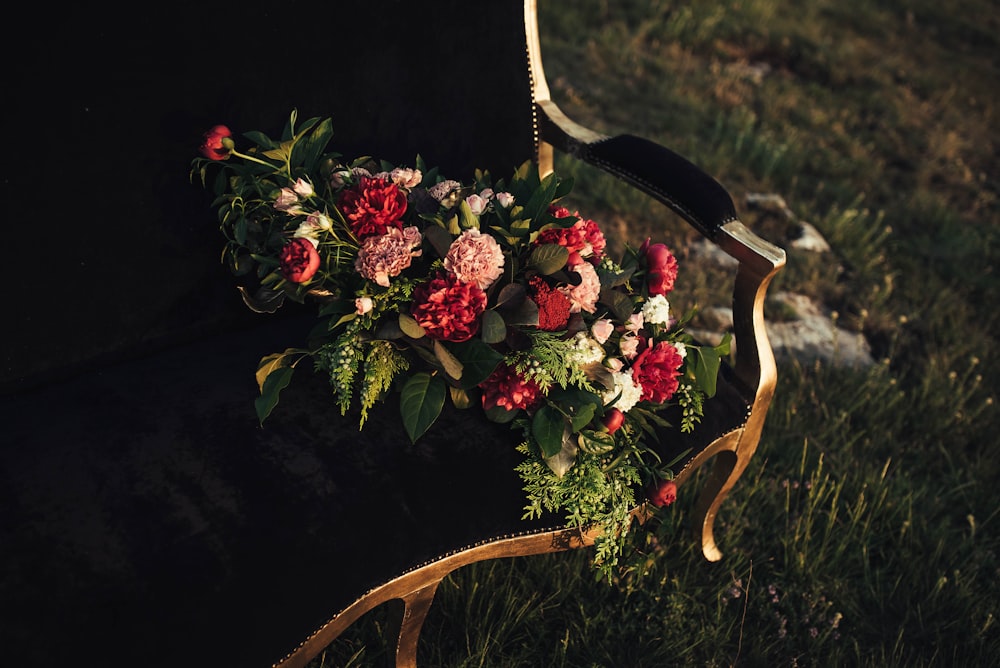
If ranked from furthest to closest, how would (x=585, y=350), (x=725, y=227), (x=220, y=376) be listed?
(x=725, y=227)
(x=220, y=376)
(x=585, y=350)

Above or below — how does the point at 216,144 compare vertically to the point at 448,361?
above

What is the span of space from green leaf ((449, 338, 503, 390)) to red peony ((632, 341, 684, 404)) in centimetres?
31

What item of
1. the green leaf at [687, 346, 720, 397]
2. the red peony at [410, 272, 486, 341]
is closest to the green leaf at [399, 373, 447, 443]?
the red peony at [410, 272, 486, 341]

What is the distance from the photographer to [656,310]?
164cm

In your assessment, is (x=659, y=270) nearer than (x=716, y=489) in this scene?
Yes

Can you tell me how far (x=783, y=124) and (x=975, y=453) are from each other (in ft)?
8.31

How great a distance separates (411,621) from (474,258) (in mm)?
696

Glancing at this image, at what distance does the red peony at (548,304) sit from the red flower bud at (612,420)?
19 centimetres

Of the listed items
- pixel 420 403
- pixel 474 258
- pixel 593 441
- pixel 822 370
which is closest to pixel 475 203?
pixel 474 258

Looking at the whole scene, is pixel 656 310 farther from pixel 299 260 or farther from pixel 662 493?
pixel 299 260

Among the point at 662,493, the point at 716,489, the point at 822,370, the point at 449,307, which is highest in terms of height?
the point at 449,307

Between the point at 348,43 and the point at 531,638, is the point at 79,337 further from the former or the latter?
the point at 531,638

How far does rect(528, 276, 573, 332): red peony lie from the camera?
1.48 m

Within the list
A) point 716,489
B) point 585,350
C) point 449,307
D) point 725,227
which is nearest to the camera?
point 449,307
